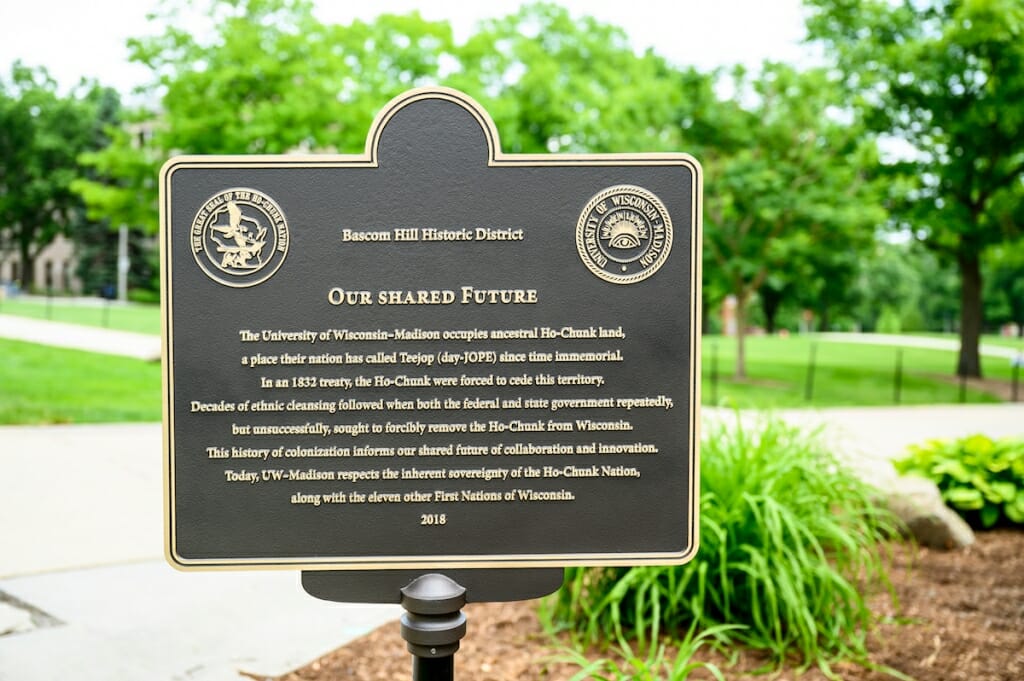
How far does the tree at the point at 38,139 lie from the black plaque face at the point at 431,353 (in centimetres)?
3740

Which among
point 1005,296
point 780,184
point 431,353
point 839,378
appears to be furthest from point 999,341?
point 431,353

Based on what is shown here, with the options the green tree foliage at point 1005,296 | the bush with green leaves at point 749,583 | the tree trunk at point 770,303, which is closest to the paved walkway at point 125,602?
the bush with green leaves at point 749,583

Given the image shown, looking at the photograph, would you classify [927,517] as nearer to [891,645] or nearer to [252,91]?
[891,645]

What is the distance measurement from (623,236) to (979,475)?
14.2 ft

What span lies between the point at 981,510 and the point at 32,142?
1530 inches

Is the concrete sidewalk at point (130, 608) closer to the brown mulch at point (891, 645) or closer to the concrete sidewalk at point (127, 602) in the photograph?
the concrete sidewalk at point (127, 602)

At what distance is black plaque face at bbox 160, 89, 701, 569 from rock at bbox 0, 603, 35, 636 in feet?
6.69

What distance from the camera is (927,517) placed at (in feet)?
17.3

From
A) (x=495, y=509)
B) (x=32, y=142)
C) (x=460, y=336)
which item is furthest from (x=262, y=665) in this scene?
(x=32, y=142)

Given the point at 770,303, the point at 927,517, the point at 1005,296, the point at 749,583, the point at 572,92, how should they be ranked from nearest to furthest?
1. the point at 749,583
2. the point at 927,517
3. the point at 572,92
4. the point at 770,303
5. the point at 1005,296

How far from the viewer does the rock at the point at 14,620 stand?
3947 mm

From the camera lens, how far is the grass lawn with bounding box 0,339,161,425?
40.2 ft

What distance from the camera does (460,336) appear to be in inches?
99.0

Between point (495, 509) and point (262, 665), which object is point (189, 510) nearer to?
point (495, 509)
